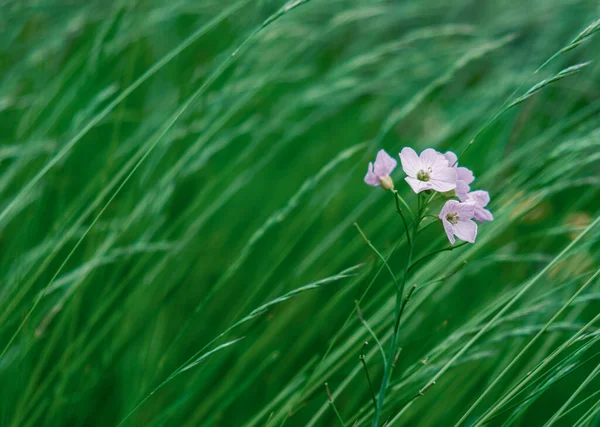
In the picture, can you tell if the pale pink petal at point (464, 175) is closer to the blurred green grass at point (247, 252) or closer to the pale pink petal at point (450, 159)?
the pale pink petal at point (450, 159)

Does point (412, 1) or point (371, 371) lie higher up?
point (412, 1)

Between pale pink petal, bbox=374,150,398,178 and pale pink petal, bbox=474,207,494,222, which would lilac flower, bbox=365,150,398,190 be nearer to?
pale pink petal, bbox=374,150,398,178

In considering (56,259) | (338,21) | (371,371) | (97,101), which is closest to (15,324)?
(56,259)

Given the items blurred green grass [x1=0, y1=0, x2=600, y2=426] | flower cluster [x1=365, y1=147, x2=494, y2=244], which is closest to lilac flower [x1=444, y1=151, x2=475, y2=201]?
flower cluster [x1=365, y1=147, x2=494, y2=244]

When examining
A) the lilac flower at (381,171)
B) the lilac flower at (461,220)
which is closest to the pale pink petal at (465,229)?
the lilac flower at (461,220)

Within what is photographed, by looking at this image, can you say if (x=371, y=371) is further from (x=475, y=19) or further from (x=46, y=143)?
(x=475, y=19)

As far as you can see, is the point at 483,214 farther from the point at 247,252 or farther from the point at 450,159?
the point at 247,252

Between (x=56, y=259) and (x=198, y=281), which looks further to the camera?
(x=198, y=281)
